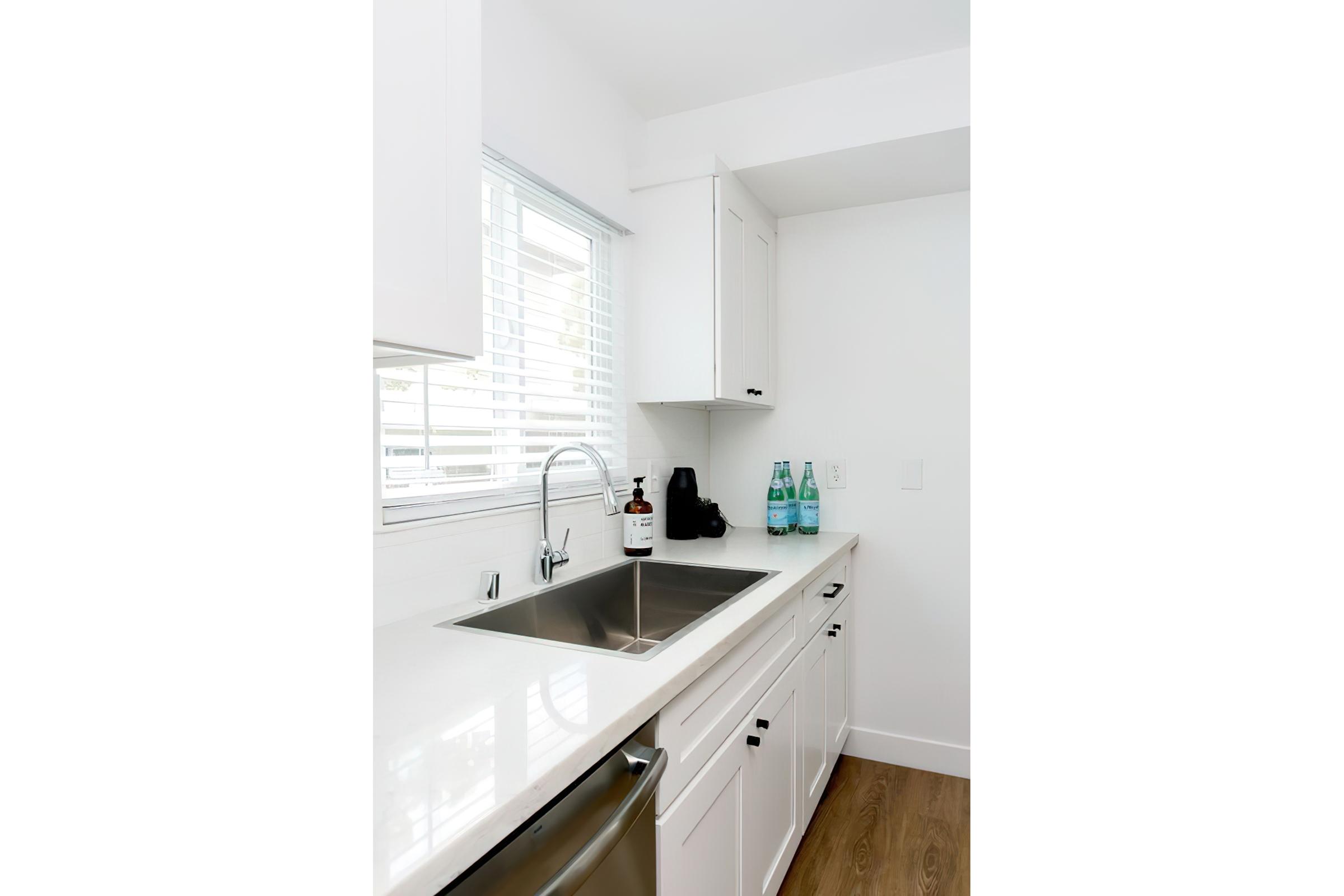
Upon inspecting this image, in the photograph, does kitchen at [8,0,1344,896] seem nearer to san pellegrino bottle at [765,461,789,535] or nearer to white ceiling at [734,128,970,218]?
san pellegrino bottle at [765,461,789,535]

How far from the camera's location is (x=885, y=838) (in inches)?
80.0

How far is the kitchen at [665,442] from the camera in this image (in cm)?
89

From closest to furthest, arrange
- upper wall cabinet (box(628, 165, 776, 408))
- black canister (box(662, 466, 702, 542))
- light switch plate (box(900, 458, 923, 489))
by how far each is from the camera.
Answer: upper wall cabinet (box(628, 165, 776, 408))
black canister (box(662, 466, 702, 542))
light switch plate (box(900, 458, 923, 489))

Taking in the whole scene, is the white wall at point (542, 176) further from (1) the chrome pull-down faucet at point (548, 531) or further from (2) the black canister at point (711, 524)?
(2) the black canister at point (711, 524)

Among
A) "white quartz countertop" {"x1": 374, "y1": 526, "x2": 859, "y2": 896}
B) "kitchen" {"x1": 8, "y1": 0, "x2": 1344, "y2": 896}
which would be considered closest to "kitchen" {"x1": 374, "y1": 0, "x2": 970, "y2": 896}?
"white quartz countertop" {"x1": 374, "y1": 526, "x2": 859, "y2": 896}

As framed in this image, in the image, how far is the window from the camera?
1431 millimetres

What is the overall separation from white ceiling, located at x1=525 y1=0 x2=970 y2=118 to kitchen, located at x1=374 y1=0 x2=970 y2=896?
0.04 feet

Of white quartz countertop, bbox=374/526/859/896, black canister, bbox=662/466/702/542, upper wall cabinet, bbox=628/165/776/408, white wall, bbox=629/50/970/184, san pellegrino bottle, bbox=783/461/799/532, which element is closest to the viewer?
white quartz countertop, bbox=374/526/859/896

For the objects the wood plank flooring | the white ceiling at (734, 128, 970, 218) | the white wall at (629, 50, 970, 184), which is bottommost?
the wood plank flooring

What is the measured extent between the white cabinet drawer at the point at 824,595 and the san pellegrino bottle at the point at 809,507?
0.54ft
